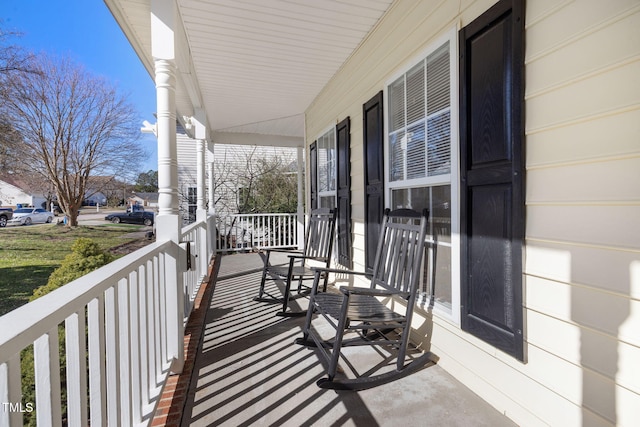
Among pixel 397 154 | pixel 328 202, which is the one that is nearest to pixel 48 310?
pixel 397 154

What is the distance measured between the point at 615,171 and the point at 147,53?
3923 millimetres

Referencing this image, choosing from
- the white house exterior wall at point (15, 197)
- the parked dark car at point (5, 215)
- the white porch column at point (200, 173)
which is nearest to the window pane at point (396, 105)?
the white porch column at point (200, 173)

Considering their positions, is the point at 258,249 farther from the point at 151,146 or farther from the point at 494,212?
the point at 151,146

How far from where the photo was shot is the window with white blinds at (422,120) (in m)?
2.08

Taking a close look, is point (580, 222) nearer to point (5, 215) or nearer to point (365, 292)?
point (365, 292)

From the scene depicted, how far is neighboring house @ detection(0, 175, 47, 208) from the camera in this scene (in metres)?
10.2

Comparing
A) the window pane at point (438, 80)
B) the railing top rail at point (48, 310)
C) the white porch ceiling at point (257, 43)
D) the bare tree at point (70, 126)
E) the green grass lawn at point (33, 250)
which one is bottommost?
the green grass lawn at point (33, 250)

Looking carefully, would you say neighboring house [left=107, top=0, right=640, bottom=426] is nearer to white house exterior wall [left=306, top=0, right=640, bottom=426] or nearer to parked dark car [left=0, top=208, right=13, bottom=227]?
white house exterior wall [left=306, top=0, right=640, bottom=426]

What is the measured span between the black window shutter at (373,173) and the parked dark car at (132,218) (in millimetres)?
16876

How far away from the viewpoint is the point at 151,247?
73.2 inches

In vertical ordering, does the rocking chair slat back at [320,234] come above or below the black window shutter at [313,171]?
below

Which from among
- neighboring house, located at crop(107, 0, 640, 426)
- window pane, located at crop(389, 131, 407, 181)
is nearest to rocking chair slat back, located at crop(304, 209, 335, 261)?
neighboring house, located at crop(107, 0, 640, 426)

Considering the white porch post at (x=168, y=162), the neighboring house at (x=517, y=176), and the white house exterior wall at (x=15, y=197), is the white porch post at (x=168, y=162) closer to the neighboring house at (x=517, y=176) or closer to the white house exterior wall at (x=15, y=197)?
the neighboring house at (x=517, y=176)

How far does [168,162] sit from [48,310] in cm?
154
